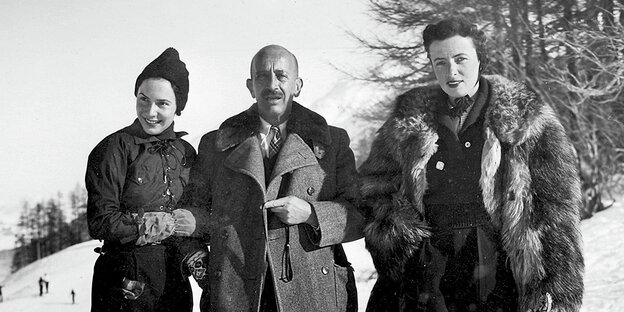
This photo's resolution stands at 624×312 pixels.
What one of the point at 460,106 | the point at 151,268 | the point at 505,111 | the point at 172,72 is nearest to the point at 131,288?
the point at 151,268

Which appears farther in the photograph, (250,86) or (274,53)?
(250,86)

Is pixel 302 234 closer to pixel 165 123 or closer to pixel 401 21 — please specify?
pixel 165 123

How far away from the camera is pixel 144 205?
9.35 ft

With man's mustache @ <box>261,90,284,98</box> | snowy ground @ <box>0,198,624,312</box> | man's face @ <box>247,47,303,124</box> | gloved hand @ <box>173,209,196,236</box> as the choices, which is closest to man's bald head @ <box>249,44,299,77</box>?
man's face @ <box>247,47,303,124</box>

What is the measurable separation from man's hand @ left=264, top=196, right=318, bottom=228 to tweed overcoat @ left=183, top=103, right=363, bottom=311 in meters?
→ 0.04

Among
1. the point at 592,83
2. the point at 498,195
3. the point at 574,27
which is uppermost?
the point at 574,27

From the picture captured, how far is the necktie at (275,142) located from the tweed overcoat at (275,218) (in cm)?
6

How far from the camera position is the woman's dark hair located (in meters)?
2.70

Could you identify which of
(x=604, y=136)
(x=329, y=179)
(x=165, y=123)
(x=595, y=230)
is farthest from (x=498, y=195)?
(x=604, y=136)

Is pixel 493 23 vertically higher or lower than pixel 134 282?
higher

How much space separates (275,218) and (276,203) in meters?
0.14

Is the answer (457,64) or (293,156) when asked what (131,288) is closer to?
(293,156)

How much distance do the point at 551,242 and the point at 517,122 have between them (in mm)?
512

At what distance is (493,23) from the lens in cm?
1308
